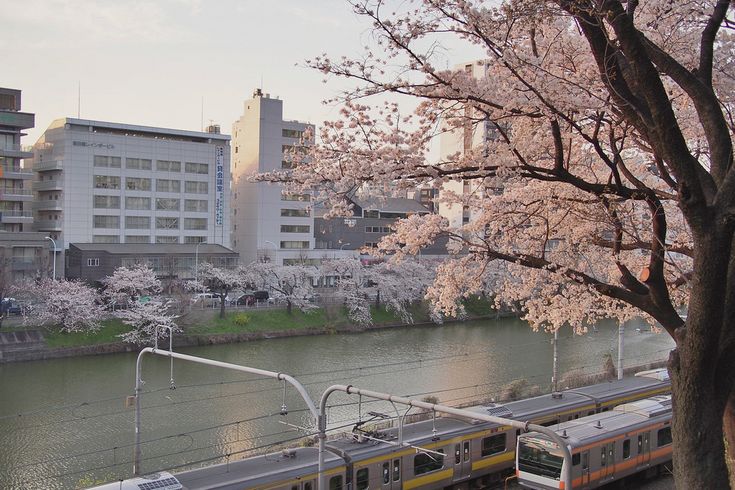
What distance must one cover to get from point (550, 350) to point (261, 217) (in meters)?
16.2

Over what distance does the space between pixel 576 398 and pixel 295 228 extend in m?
23.2

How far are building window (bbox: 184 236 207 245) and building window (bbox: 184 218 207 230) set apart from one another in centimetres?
41

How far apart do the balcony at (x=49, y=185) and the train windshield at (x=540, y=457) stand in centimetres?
2305

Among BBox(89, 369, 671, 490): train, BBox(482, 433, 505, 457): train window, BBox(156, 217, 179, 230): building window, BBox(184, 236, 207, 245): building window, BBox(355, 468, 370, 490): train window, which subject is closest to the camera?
BBox(89, 369, 671, 490): train

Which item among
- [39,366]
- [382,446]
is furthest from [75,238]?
[382,446]

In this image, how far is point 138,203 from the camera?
28406 millimetres

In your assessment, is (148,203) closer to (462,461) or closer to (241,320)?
(241,320)

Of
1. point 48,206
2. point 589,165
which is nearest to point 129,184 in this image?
point 48,206

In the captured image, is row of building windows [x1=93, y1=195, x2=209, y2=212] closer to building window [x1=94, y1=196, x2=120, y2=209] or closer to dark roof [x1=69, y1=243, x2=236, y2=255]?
building window [x1=94, y1=196, x2=120, y2=209]

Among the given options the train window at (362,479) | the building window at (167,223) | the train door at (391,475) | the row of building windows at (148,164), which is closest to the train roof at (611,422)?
the train door at (391,475)

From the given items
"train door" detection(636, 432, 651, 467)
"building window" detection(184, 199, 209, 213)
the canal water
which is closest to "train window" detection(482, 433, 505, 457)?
the canal water

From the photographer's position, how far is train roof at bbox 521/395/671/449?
9.11 m

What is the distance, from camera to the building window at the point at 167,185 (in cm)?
2908

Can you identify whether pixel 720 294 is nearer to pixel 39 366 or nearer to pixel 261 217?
pixel 39 366
